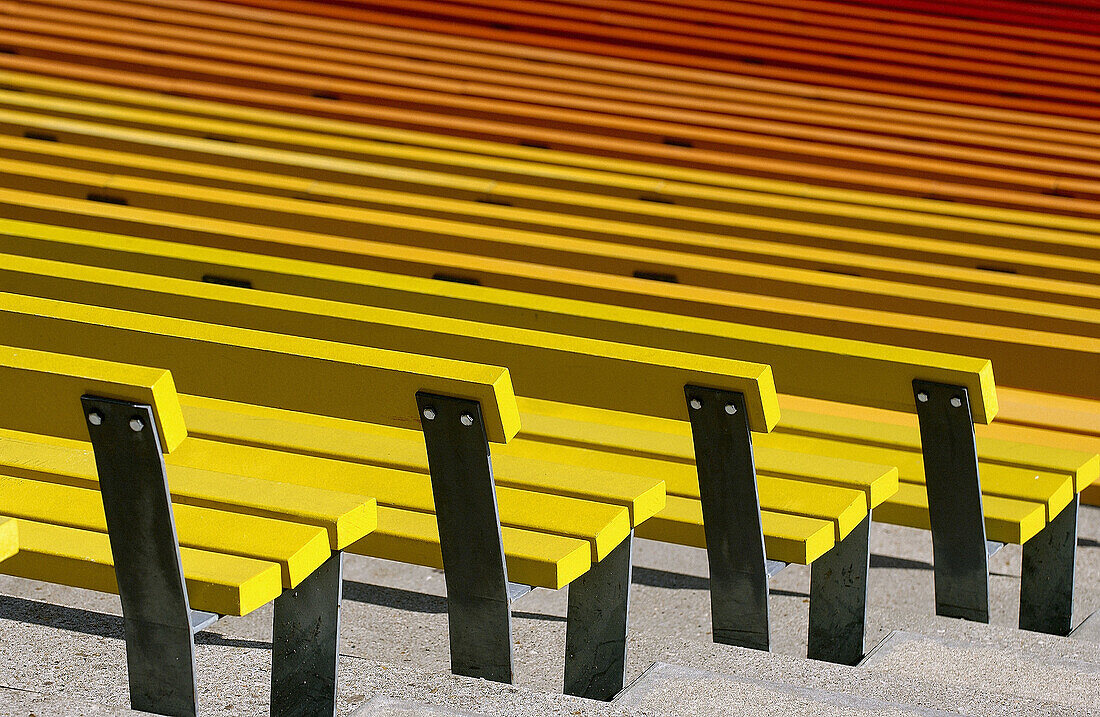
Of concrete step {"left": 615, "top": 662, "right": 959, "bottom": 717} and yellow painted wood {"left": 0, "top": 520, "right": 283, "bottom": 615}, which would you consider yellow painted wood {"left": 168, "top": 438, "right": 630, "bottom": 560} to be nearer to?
concrete step {"left": 615, "top": 662, "right": 959, "bottom": 717}

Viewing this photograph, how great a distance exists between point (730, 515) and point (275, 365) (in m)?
0.76

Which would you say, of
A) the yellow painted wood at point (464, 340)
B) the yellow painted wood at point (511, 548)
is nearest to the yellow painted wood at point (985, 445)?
the yellow painted wood at point (464, 340)

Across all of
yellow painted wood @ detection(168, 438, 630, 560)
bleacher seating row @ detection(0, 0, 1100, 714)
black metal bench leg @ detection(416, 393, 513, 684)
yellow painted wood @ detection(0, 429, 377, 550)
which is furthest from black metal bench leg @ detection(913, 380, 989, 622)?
yellow painted wood @ detection(0, 429, 377, 550)

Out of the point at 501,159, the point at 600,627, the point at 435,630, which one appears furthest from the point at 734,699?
the point at 501,159

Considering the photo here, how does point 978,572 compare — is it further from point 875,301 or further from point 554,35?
point 554,35

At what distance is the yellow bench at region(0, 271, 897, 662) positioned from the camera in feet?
7.50

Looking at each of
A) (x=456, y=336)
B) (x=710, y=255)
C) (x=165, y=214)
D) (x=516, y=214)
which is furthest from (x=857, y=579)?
(x=165, y=214)

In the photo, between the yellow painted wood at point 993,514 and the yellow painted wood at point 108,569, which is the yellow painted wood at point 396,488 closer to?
the yellow painted wood at point 108,569

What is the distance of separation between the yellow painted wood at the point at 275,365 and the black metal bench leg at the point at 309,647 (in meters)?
0.22

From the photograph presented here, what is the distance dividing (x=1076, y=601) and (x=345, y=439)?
1.72 meters

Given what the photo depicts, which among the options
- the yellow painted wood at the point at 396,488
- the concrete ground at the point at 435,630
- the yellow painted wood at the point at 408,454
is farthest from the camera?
the yellow painted wood at the point at 408,454

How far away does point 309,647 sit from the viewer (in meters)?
2.11

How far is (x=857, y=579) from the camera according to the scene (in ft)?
9.00

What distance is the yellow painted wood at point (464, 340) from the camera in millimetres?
2270
